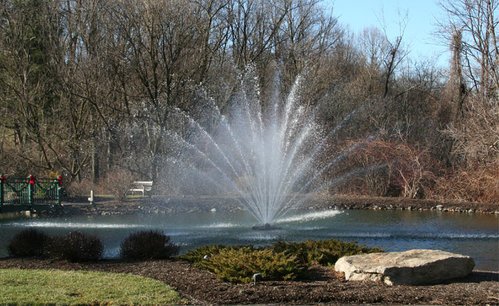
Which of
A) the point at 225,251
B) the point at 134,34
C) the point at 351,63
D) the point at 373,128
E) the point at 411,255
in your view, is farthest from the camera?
the point at 351,63

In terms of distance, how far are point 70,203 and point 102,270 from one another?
58.8 ft

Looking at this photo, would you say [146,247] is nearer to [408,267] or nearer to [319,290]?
[319,290]

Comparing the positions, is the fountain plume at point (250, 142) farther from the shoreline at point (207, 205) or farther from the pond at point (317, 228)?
the pond at point (317, 228)

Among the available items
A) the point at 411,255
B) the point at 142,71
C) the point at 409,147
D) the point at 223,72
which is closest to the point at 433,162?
the point at 409,147

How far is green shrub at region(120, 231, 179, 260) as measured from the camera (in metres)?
12.8

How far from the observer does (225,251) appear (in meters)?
12.2

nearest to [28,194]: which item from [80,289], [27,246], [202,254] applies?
[27,246]

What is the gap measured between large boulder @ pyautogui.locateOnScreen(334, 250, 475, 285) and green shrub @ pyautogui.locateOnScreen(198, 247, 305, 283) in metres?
0.98

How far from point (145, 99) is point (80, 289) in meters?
26.6

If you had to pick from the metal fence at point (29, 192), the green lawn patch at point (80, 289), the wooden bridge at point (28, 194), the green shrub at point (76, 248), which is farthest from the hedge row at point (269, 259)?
the metal fence at point (29, 192)

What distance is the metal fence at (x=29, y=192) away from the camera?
25.6m

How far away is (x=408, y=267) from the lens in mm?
10219

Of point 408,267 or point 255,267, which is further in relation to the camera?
point 255,267

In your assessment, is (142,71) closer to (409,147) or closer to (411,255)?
(409,147)
